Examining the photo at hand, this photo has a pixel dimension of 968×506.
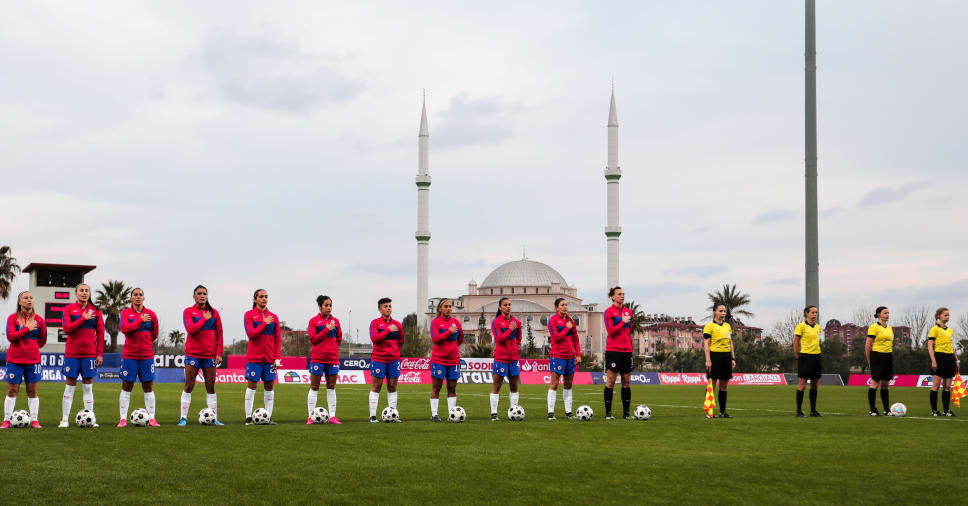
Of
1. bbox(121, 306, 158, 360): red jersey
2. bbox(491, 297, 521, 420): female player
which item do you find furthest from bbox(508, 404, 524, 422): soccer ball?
bbox(121, 306, 158, 360): red jersey

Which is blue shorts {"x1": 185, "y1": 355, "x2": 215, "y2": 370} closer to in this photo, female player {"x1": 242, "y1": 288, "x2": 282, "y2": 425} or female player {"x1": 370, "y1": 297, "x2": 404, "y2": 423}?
female player {"x1": 242, "y1": 288, "x2": 282, "y2": 425}

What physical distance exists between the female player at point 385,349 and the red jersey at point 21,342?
17.9ft

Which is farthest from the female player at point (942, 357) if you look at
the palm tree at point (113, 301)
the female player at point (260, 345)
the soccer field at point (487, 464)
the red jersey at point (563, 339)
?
the palm tree at point (113, 301)

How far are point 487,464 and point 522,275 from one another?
141m

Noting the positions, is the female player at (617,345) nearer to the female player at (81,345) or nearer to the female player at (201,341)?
the female player at (201,341)

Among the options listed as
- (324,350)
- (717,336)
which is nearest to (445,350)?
(324,350)

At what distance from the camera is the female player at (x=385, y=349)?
639 inches

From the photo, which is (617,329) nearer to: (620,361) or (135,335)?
(620,361)

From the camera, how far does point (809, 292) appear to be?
32031mm

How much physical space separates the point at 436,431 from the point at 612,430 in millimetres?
2680

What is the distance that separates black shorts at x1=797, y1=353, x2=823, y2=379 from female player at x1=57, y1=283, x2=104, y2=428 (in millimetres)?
13036

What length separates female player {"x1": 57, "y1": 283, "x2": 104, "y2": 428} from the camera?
14.4m

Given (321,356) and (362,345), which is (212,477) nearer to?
(321,356)

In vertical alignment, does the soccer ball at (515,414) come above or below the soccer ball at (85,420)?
below
